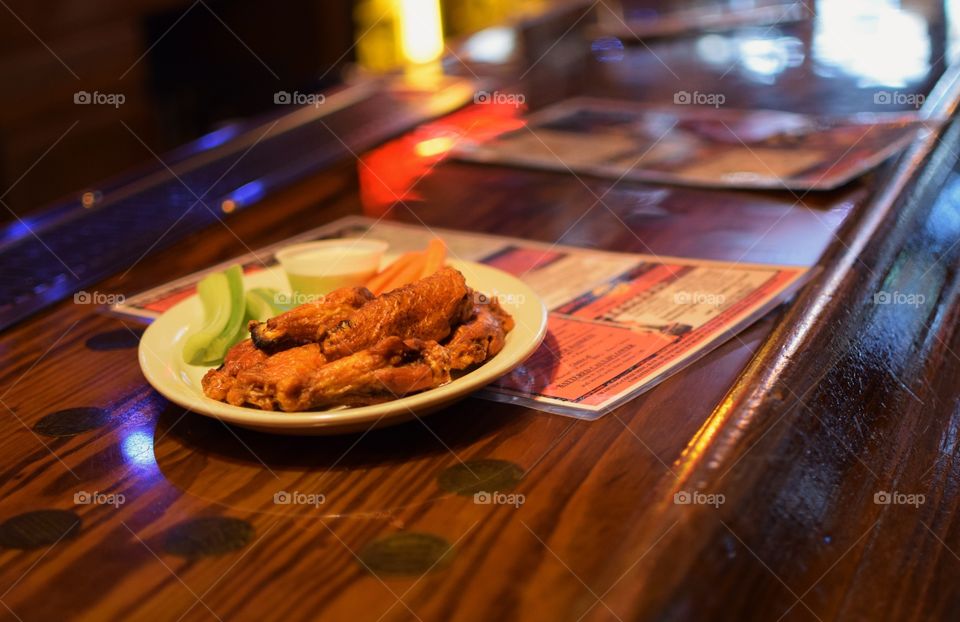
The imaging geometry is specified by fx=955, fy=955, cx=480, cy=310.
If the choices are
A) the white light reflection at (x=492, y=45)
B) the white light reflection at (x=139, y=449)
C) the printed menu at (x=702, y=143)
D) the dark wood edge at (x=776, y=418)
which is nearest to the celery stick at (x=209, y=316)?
the white light reflection at (x=139, y=449)

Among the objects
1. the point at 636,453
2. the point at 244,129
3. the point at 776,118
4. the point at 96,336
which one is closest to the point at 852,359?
the point at 636,453

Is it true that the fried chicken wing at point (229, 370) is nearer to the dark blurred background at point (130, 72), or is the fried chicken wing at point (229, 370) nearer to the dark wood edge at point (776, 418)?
the dark wood edge at point (776, 418)

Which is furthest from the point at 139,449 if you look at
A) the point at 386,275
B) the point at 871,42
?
the point at 871,42

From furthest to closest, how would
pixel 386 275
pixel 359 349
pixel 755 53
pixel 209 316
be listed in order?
1. pixel 755 53
2. pixel 386 275
3. pixel 209 316
4. pixel 359 349

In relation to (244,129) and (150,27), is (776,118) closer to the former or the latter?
(244,129)

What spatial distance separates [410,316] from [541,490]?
0.29m

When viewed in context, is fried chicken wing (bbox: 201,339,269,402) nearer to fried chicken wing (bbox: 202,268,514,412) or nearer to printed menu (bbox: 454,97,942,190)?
fried chicken wing (bbox: 202,268,514,412)

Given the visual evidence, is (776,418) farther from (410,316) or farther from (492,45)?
(492,45)

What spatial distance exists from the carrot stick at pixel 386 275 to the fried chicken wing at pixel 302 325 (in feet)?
0.94

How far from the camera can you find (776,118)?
2557 mm

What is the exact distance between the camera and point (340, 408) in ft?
3.71

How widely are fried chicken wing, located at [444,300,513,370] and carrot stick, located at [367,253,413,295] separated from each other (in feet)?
0.86

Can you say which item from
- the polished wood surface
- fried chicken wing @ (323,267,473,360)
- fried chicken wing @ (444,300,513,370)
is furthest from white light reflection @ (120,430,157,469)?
fried chicken wing @ (444,300,513,370)

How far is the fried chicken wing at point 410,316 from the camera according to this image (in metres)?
1.17
